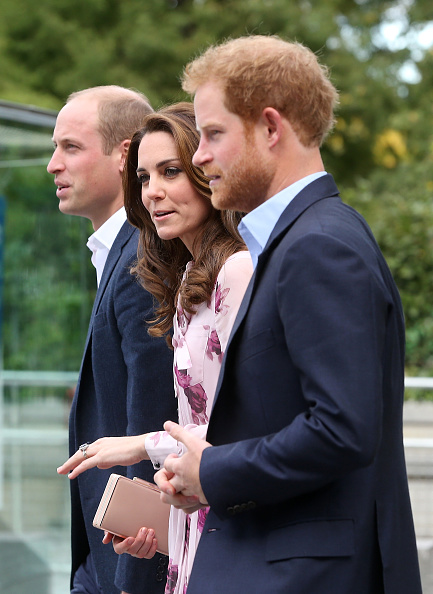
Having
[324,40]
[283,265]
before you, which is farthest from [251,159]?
[324,40]

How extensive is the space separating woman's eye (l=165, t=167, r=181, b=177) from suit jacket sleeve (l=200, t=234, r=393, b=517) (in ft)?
3.19

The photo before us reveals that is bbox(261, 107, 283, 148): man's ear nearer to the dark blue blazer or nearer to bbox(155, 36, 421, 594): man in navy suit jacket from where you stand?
bbox(155, 36, 421, 594): man in navy suit jacket

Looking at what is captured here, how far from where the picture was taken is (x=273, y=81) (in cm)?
194

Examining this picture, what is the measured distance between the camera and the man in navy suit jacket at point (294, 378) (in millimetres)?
1761

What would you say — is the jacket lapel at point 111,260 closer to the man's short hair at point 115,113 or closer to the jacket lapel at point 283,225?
the man's short hair at point 115,113

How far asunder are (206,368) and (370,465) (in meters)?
0.65

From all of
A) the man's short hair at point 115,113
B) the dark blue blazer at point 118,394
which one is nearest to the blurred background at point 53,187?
the man's short hair at point 115,113

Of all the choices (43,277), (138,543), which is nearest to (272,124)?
(138,543)

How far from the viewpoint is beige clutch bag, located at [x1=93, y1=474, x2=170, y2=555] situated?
2480mm

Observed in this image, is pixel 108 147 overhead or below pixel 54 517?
overhead

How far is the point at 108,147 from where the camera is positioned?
11.1 feet

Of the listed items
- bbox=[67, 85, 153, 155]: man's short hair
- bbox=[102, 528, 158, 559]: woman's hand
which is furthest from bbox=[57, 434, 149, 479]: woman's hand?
bbox=[67, 85, 153, 155]: man's short hair

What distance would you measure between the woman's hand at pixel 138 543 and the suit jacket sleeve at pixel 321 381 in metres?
0.78

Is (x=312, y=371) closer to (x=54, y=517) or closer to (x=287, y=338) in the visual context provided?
(x=287, y=338)
